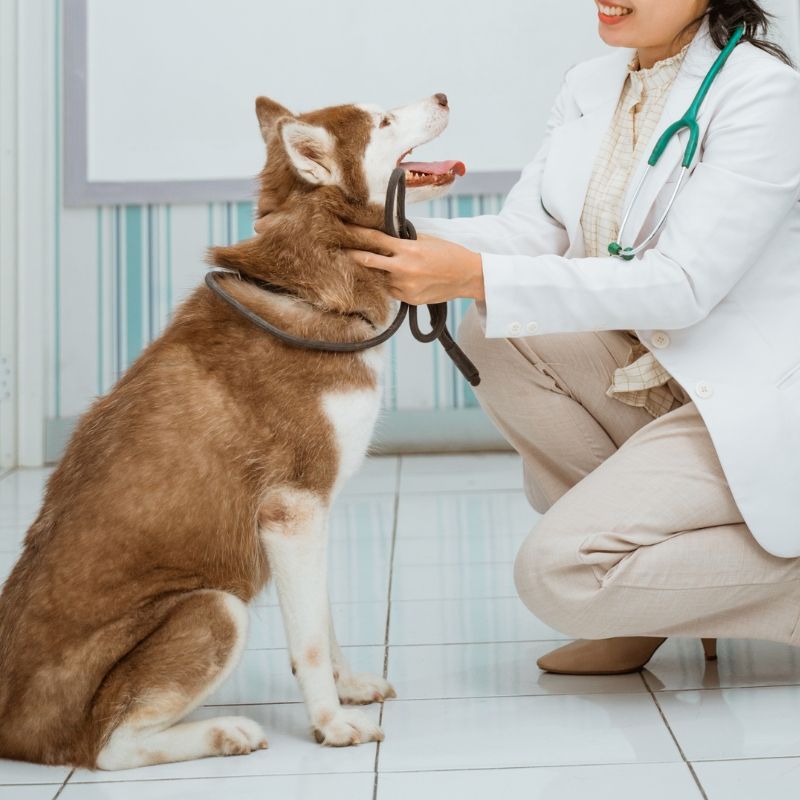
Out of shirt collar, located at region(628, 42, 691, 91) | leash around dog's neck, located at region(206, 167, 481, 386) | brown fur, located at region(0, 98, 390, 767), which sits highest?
shirt collar, located at region(628, 42, 691, 91)

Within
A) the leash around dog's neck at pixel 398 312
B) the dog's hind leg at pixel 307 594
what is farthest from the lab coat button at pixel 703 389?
the dog's hind leg at pixel 307 594

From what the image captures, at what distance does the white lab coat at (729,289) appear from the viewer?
175cm

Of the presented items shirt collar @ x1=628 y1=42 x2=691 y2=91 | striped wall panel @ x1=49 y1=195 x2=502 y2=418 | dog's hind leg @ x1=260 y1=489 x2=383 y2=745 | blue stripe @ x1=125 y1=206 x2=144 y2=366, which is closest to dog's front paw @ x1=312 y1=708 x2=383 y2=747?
dog's hind leg @ x1=260 y1=489 x2=383 y2=745

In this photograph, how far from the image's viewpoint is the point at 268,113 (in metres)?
1.84

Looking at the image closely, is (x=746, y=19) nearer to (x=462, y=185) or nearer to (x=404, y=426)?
(x=462, y=185)

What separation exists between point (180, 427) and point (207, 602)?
0.25m

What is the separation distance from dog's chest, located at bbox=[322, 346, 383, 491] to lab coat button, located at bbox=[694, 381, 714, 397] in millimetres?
499

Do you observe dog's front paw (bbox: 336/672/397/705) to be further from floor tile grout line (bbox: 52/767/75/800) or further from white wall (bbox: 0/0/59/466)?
white wall (bbox: 0/0/59/466)

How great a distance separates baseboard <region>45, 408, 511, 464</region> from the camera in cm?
449

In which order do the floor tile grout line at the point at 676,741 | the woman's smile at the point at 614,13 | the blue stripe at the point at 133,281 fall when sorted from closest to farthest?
the floor tile grout line at the point at 676,741 < the woman's smile at the point at 614,13 < the blue stripe at the point at 133,281

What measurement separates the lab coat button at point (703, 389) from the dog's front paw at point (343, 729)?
71cm

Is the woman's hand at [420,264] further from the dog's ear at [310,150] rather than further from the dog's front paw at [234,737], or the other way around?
the dog's front paw at [234,737]

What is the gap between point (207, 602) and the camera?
1596 millimetres

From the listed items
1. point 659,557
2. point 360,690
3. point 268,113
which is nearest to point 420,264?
point 268,113
